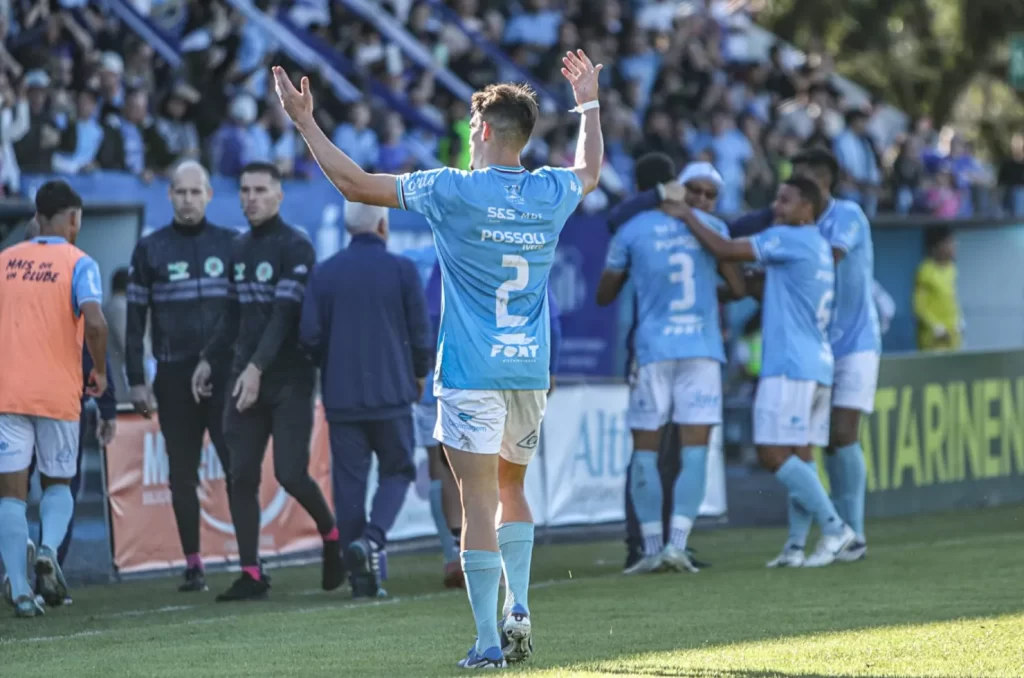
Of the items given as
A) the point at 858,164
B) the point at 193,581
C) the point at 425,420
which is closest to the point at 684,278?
the point at 425,420

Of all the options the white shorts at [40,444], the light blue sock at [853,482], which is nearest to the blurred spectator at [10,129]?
the white shorts at [40,444]

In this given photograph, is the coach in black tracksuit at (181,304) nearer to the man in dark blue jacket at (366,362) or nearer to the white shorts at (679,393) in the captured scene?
the man in dark blue jacket at (366,362)

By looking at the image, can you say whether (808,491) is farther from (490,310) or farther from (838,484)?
(490,310)

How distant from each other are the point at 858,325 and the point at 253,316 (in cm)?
394

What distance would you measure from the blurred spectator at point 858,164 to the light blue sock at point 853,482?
12.1m

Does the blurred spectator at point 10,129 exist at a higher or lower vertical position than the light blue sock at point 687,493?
higher

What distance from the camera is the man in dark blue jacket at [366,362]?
386 inches

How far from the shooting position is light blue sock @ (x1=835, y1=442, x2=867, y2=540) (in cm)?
1174

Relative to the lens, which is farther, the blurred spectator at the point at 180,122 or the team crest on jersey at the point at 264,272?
the blurred spectator at the point at 180,122

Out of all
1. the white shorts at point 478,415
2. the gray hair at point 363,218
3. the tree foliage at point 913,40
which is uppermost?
the tree foliage at point 913,40

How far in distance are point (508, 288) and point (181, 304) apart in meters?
3.94

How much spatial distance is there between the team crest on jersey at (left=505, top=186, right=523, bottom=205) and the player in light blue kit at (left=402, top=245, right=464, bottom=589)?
372 centimetres

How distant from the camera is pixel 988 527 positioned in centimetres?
1385

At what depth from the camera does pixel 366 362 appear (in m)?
9.80
